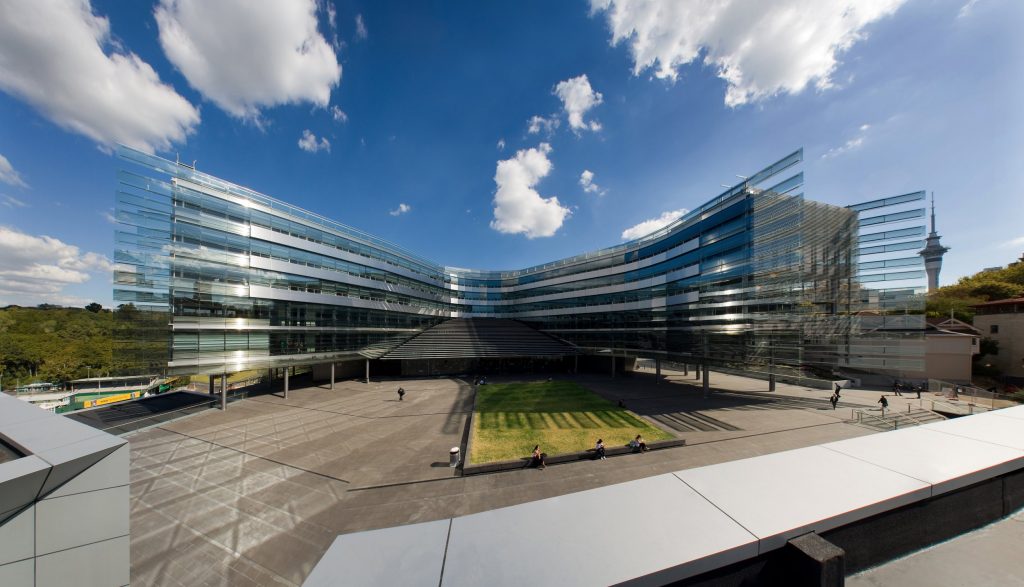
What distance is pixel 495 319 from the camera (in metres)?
50.7

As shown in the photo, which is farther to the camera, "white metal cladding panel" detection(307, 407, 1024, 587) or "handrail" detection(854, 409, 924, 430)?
"handrail" detection(854, 409, 924, 430)

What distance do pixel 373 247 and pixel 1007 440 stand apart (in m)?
37.5

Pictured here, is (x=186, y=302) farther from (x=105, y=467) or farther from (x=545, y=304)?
(x=545, y=304)

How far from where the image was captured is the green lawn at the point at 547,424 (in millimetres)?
15086

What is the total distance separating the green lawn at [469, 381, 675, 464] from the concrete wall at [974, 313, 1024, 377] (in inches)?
1724

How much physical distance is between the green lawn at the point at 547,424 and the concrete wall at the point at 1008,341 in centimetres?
4378

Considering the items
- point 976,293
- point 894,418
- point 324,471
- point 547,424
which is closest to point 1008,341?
point 976,293

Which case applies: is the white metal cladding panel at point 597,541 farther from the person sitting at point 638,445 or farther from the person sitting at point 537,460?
the person sitting at point 638,445

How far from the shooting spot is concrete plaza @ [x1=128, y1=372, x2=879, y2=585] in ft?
30.0

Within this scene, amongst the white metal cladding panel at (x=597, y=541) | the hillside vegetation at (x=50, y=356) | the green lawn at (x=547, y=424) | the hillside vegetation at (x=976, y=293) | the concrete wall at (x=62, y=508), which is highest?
the hillside vegetation at (x=976, y=293)

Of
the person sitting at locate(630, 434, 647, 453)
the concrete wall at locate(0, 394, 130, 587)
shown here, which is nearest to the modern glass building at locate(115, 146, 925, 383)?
the person sitting at locate(630, 434, 647, 453)

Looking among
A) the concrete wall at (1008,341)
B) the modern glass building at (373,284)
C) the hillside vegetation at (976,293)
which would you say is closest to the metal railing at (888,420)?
the modern glass building at (373,284)

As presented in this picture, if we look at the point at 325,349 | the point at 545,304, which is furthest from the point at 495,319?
the point at 325,349

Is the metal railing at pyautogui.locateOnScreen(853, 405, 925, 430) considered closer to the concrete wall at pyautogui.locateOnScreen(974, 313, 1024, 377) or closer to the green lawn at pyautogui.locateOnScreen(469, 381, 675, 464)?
the green lawn at pyautogui.locateOnScreen(469, 381, 675, 464)
